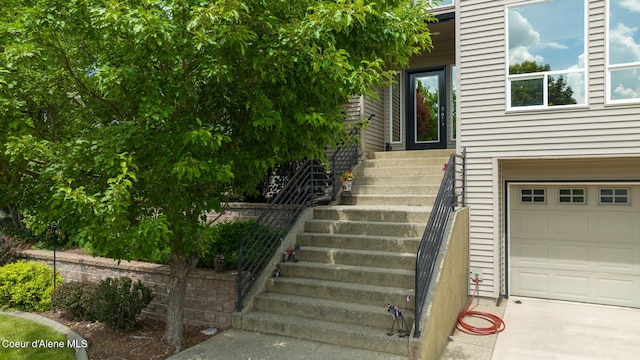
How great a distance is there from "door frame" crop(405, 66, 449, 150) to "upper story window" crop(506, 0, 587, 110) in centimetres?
315

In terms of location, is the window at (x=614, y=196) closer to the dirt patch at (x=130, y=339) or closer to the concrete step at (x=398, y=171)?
the concrete step at (x=398, y=171)

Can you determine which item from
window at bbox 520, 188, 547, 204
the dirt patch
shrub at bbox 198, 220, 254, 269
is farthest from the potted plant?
the dirt patch

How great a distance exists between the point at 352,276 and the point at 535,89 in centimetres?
445

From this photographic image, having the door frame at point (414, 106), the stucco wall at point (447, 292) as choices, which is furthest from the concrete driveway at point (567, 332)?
the door frame at point (414, 106)

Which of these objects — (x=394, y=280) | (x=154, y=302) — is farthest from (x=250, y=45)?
(x=154, y=302)

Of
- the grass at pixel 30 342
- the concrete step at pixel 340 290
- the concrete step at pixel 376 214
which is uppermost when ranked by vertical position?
the concrete step at pixel 376 214

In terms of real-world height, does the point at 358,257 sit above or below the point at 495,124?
below

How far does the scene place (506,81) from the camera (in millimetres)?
7223

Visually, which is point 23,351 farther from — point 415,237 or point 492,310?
point 492,310

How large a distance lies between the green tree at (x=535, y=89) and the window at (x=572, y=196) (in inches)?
66.3

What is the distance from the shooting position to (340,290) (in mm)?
5578

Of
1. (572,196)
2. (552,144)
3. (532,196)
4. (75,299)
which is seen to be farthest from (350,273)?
(572,196)

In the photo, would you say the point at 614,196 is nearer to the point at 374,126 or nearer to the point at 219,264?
the point at 374,126

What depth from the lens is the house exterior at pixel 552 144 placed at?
21.5 ft
